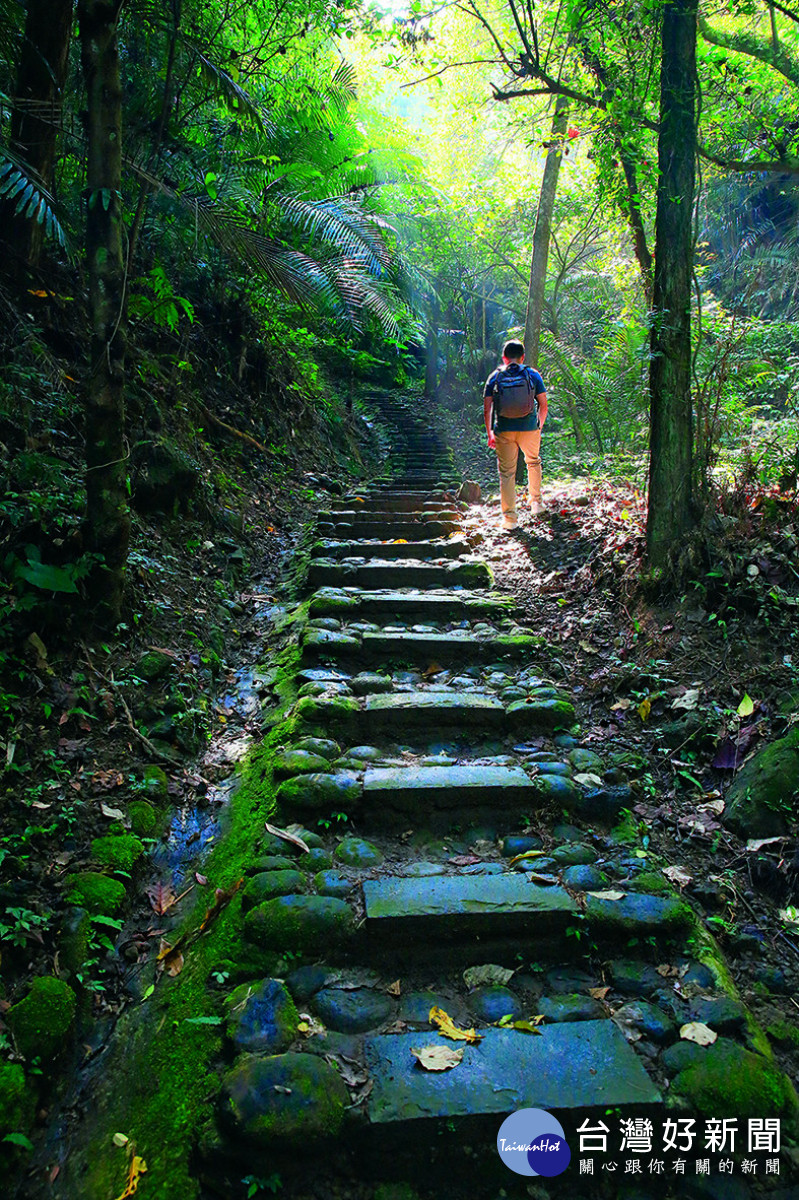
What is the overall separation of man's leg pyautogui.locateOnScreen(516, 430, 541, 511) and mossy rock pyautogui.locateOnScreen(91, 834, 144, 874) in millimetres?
4625

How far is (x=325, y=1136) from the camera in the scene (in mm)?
→ 1528

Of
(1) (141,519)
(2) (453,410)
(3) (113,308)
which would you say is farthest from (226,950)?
(2) (453,410)

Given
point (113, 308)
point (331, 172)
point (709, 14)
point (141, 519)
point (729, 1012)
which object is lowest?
point (729, 1012)

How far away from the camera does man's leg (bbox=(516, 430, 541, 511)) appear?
5973 mm

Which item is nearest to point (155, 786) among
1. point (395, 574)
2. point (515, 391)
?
point (395, 574)

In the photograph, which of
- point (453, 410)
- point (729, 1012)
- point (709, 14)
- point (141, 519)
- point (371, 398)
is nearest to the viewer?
point (729, 1012)

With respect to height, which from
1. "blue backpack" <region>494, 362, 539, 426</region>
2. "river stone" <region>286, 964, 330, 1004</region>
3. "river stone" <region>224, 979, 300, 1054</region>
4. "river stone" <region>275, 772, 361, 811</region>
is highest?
"blue backpack" <region>494, 362, 539, 426</region>

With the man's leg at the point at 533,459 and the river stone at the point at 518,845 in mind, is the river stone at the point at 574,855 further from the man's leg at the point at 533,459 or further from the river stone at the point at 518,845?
the man's leg at the point at 533,459

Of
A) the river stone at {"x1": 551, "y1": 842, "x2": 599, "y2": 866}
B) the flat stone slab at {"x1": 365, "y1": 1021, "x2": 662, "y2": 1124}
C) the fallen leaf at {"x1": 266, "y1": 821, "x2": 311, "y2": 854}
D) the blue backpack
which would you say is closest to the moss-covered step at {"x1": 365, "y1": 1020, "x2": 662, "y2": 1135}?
the flat stone slab at {"x1": 365, "y1": 1021, "x2": 662, "y2": 1124}

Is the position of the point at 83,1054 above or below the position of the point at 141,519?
below

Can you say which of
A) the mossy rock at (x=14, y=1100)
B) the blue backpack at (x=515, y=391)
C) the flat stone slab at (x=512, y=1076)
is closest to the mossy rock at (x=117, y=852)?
the mossy rock at (x=14, y=1100)

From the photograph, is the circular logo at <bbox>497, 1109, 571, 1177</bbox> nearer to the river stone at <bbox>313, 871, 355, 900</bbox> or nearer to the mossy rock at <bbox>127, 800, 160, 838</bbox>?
the river stone at <bbox>313, 871, 355, 900</bbox>

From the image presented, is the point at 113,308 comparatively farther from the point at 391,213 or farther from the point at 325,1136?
the point at 391,213

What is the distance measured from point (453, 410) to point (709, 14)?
1270cm
